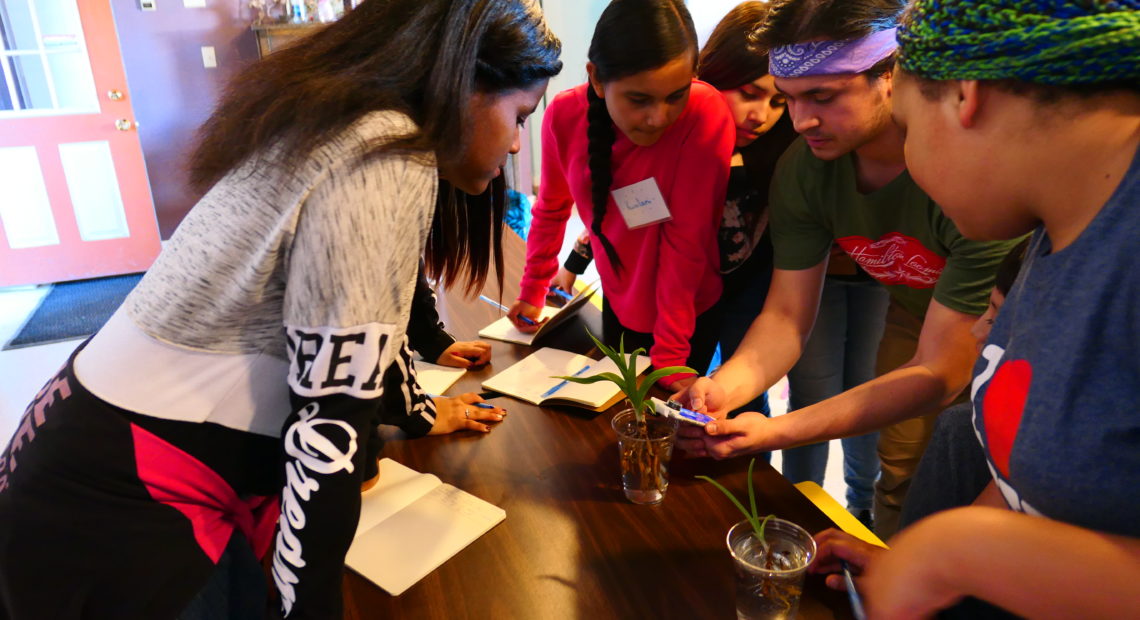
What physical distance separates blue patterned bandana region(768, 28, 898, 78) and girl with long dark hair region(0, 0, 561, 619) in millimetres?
537

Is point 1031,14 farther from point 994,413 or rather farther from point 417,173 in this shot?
point 417,173

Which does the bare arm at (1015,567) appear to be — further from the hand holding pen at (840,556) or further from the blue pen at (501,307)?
the blue pen at (501,307)

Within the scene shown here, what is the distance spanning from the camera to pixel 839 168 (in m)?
1.31

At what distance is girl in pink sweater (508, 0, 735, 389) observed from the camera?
1.44m

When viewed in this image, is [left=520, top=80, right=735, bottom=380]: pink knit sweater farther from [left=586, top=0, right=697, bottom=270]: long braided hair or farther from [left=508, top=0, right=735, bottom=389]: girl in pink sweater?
[left=586, top=0, right=697, bottom=270]: long braided hair

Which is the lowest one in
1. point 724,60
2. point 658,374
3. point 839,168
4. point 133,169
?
point 133,169

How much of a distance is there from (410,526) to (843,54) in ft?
3.15

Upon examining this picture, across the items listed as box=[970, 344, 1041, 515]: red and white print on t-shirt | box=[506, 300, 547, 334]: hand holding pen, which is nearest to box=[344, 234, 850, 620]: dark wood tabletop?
box=[970, 344, 1041, 515]: red and white print on t-shirt

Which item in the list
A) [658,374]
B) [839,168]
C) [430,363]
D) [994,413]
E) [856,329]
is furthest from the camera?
[856,329]

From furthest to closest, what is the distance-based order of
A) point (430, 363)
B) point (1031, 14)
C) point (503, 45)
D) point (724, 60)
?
point (724, 60), point (430, 363), point (503, 45), point (1031, 14)

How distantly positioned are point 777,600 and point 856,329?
1.29 metres

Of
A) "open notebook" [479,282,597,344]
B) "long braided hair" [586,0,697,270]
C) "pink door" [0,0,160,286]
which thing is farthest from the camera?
"pink door" [0,0,160,286]

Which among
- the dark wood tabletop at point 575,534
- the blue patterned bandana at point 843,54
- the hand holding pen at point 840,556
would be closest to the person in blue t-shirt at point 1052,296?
the hand holding pen at point 840,556

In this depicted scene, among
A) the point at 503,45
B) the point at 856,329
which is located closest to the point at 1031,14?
the point at 503,45
